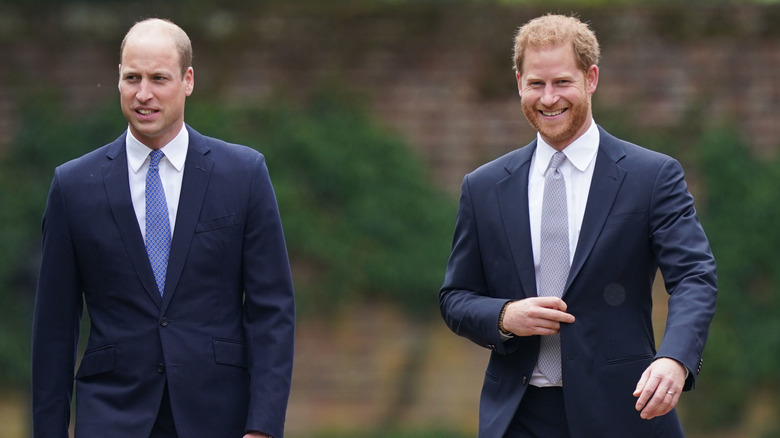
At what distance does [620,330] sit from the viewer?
14.5 ft

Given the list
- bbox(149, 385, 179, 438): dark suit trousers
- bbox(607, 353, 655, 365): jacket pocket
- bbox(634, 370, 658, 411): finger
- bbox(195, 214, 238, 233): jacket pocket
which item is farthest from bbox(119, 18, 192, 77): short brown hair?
bbox(634, 370, 658, 411): finger

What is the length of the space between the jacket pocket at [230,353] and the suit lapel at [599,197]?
3.72 feet

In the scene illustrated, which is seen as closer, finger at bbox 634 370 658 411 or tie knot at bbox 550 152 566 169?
finger at bbox 634 370 658 411

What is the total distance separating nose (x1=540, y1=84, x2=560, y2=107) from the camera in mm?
4504

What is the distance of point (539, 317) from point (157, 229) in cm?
134

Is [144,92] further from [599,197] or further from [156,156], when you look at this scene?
[599,197]

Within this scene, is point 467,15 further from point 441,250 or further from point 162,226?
point 162,226

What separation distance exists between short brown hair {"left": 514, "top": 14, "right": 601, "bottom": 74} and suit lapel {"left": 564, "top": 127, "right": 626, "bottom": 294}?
0.32 metres

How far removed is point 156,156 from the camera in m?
4.66

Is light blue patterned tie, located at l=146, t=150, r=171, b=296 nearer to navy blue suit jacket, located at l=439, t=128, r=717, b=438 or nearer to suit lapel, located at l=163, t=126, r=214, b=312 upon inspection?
suit lapel, located at l=163, t=126, r=214, b=312

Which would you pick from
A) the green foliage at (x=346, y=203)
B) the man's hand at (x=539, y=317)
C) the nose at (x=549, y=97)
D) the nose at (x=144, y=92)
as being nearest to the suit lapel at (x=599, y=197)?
the man's hand at (x=539, y=317)

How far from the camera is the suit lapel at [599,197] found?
14.6ft

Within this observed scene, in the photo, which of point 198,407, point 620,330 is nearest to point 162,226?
point 198,407

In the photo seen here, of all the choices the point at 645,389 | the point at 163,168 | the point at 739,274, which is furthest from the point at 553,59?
the point at 739,274
